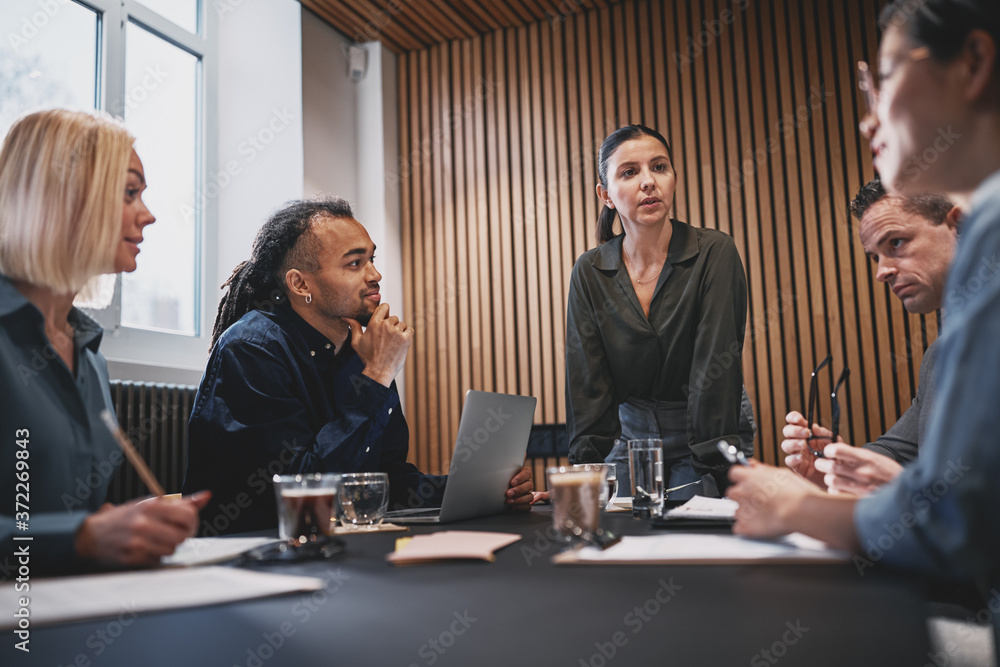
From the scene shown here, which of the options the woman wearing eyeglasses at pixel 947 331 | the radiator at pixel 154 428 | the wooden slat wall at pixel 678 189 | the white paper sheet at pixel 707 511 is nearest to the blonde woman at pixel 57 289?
the white paper sheet at pixel 707 511

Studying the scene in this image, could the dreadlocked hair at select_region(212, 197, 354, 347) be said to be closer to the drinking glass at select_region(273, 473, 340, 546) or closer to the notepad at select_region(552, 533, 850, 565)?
the drinking glass at select_region(273, 473, 340, 546)

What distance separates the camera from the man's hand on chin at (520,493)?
1.97 m

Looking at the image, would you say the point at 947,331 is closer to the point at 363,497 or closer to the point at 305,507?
the point at 305,507

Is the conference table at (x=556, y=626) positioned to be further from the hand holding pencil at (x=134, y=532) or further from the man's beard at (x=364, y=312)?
the man's beard at (x=364, y=312)

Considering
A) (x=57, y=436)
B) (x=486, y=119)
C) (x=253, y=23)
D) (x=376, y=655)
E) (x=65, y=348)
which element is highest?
(x=253, y=23)

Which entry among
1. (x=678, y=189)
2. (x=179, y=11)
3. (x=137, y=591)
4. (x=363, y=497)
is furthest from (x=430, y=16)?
(x=137, y=591)

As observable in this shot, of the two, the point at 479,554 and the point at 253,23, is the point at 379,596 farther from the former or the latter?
the point at 253,23

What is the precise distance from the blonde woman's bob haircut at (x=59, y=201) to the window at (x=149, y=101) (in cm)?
222

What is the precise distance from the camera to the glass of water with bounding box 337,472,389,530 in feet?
5.35

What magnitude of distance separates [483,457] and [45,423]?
2.81ft

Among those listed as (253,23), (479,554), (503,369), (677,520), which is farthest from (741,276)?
(253,23)

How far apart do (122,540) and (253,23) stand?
4.58 m

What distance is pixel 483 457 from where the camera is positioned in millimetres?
1738

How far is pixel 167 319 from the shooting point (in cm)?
424
